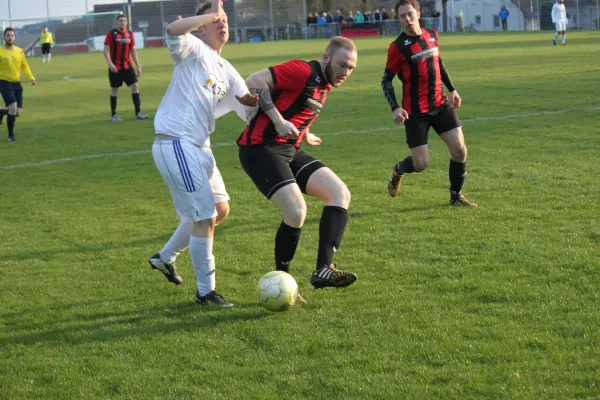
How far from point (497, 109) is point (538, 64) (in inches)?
399

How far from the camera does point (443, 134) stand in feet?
27.9

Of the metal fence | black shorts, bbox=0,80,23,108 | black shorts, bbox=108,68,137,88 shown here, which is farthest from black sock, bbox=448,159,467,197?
the metal fence

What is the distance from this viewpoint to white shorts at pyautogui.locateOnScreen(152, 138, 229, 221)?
5461 mm

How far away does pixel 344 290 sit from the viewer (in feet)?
19.4

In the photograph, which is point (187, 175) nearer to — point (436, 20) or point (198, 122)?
point (198, 122)

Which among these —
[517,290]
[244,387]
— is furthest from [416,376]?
[517,290]

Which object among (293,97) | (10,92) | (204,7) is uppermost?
(10,92)

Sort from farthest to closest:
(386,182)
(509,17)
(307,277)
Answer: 1. (509,17)
2. (386,182)
3. (307,277)

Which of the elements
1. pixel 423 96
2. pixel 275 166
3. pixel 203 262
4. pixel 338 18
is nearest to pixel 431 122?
pixel 423 96

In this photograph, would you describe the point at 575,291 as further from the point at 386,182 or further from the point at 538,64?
the point at 538,64

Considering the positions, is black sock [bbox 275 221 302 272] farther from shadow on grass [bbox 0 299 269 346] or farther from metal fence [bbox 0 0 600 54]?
metal fence [bbox 0 0 600 54]

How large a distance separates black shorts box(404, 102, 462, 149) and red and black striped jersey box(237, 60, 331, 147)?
8.81 feet

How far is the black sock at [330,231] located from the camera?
18.8 ft

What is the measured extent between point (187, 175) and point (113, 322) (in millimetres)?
1093
